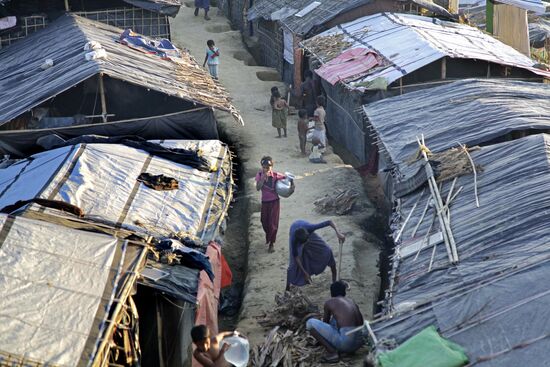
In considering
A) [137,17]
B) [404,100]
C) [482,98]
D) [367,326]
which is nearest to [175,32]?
[137,17]

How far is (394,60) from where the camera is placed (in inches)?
711

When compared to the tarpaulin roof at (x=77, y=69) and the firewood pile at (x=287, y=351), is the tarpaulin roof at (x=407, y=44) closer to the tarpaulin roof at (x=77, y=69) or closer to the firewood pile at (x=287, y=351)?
the tarpaulin roof at (x=77, y=69)

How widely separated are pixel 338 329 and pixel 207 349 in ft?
5.72

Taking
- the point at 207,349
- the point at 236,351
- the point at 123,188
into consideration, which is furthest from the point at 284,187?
the point at 207,349

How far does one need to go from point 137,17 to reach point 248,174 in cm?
576

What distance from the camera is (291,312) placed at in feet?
39.3

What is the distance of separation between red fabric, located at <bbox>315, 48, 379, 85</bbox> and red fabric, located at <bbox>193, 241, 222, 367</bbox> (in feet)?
23.5

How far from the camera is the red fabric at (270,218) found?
14695mm

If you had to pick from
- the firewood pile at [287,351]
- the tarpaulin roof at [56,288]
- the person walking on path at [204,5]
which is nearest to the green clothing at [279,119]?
the firewood pile at [287,351]

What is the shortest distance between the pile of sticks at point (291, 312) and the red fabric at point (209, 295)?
2.51 feet

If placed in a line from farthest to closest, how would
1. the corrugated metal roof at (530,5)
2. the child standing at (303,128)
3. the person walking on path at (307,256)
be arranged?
the corrugated metal roof at (530,5), the child standing at (303,128), the person walking on path at (307,256)

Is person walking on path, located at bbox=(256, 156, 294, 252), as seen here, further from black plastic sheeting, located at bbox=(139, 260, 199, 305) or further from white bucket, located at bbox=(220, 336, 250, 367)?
white bucket, located at bbox=(220, 336, 250, 367)

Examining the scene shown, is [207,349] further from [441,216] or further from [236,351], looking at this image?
[441,216]

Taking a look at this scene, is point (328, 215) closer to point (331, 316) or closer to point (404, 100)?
point (404, 100)
